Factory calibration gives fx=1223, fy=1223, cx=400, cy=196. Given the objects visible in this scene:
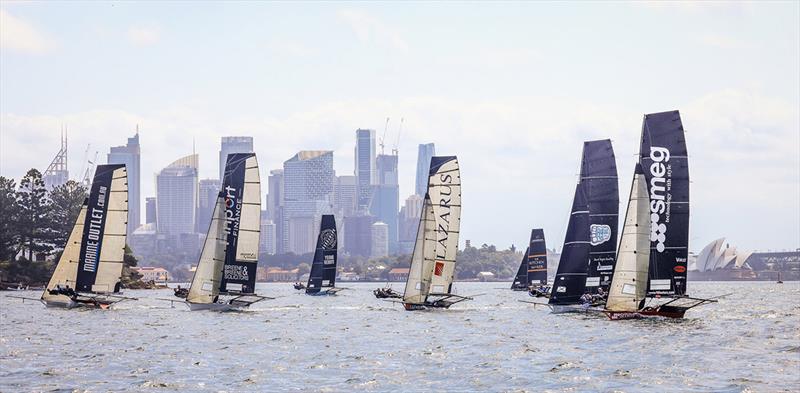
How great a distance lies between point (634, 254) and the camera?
67.5 metres

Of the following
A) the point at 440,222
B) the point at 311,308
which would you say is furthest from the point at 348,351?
the point at 311,308

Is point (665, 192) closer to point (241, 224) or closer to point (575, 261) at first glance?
point (575, 261)

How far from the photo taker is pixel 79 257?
83.2m

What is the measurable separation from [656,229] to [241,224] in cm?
2739

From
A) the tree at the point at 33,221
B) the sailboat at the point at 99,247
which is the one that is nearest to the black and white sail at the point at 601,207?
the sailboat at the point at 99,247

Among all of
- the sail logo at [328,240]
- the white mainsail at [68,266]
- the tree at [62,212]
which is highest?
the tree at [62,212]

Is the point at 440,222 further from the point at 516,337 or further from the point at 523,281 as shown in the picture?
the point at 523,281

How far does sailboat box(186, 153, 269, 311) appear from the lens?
78.7 meters

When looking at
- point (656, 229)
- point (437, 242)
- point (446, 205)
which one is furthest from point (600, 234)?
point (446, 205)

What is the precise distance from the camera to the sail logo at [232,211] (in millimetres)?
79938

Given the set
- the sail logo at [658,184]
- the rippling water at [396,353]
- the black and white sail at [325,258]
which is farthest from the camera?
the black and white sail at [325,258]

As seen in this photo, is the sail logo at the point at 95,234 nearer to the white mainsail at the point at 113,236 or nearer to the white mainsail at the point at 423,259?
the white mainsail at the point at 113,236

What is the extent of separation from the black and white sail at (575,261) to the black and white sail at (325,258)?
54.3 m

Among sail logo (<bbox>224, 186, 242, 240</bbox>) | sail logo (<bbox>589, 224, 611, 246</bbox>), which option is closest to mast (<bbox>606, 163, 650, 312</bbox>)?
sail logo (<bbox>589, 224, 611, 246</bbox>)
